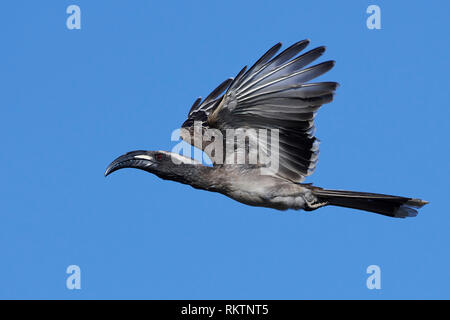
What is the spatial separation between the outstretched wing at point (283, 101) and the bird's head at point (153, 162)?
36.4 inches

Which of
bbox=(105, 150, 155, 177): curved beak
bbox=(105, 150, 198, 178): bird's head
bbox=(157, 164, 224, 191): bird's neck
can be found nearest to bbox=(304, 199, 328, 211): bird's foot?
bbox=(157, 164, 224, 191): bird's neck

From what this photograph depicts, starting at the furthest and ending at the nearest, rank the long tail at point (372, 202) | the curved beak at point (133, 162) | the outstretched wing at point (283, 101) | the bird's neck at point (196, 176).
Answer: the curved beak at point (133, 162) < the bird's neck at point (196, 176) < the long tail at point (372, 202) < the outstretched wing at point (283, 101)

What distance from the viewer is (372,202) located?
9.30 m

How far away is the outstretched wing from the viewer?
875 centimetres

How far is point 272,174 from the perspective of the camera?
9539 mm

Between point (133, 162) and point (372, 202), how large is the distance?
3179mm

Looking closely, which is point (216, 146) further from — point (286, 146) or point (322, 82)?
point (322, 82)

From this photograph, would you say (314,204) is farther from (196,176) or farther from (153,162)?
(153,162)

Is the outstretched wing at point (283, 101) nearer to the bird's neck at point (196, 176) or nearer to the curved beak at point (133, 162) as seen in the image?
the bird's neck at point (196, 176)

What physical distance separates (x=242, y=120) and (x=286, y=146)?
0.68 metres

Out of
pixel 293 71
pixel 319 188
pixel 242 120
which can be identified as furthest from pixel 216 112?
pixel 319 188

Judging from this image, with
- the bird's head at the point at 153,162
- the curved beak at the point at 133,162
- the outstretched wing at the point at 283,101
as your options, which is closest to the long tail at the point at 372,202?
the outstretched wing at the point at 283,101

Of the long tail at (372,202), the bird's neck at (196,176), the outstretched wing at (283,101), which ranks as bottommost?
the long tail at (372,202)

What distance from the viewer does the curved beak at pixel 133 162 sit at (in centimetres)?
983
